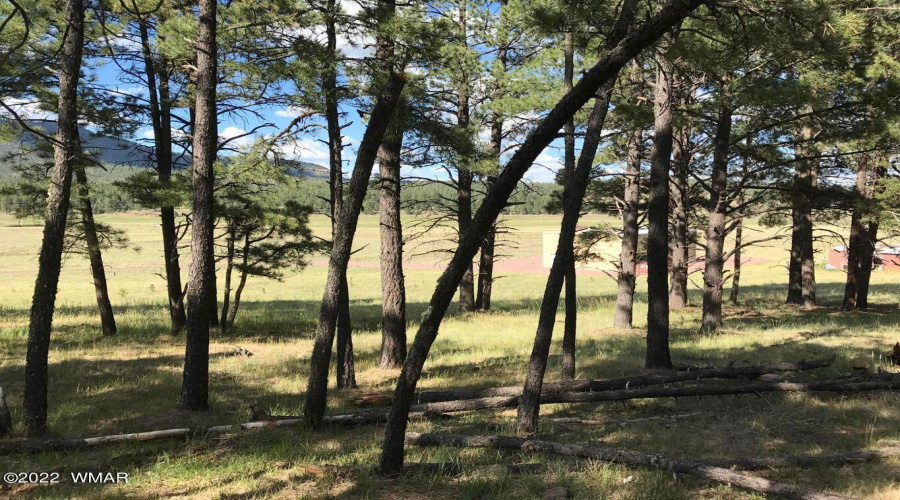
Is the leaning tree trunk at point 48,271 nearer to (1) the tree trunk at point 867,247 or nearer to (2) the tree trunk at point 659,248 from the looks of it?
(2) the tree trunk at point 659,248

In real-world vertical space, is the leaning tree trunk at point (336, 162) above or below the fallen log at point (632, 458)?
above

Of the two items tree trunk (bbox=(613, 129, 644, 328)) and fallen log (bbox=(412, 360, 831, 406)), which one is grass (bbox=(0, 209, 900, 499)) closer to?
fallen log (bbox=(412, 360, 831, 406))

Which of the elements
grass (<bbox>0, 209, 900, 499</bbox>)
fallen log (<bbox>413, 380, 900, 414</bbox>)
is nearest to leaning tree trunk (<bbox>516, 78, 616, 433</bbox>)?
grass (<bbox>0, 209, 900, 499</bbox>)

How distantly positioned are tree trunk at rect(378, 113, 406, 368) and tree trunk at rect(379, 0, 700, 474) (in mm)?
6746

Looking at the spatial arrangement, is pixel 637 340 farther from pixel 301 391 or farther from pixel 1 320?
pixel 1 320

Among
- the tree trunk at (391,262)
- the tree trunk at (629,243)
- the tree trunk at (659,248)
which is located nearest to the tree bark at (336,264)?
the tree trunk at (391,262)

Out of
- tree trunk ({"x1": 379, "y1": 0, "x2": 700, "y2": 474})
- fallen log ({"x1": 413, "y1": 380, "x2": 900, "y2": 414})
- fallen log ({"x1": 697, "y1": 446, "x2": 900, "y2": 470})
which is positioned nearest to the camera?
tree trunk ({"x1": 379, "y1": 0, "x2": 700, "y2": 474})

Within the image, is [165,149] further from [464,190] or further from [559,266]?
[559,266]

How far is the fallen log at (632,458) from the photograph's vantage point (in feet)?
14.9

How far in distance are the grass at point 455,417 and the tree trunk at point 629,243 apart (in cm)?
98

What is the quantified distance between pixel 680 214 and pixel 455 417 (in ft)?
50.2

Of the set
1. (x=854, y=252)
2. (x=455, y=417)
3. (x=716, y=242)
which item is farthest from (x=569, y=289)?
(x=854, y=252)

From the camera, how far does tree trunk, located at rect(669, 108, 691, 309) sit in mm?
19500

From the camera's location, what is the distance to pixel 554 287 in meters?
7.54
